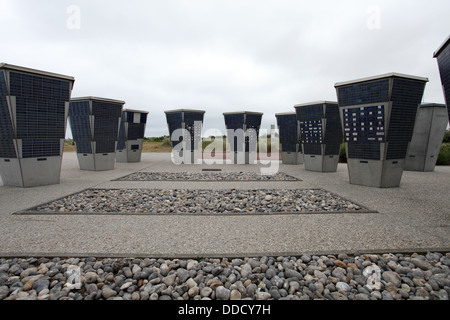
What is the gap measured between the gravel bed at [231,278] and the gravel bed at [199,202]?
6.76 ft

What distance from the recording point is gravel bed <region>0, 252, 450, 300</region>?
7.55 ft

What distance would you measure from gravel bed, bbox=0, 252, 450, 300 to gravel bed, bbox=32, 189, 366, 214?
2.06 metres

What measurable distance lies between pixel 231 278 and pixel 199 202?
3294 millimetres

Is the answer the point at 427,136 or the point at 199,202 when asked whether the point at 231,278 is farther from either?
the point at 427,136

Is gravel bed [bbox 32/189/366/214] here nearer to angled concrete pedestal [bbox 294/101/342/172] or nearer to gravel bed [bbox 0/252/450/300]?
gravel bed [bbox 0/252/450/300]

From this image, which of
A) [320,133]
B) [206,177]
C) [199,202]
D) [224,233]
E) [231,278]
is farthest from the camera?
[320,133]

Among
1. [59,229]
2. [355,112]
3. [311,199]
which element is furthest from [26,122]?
[355,112]

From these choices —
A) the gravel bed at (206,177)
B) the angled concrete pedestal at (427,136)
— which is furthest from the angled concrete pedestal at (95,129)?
the angled concrete pedestal at (427,136)

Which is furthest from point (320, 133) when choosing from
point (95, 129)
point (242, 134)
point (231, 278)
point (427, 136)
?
point (95, 129)

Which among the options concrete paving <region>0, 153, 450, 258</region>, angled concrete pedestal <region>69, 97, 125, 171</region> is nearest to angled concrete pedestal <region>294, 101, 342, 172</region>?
concrete paving <region>0, 153, 450, 258</region>

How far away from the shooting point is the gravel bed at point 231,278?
230 cm

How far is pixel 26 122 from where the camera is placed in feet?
23.9

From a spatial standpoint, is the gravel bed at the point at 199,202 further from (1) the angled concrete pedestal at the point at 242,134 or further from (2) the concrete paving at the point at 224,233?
(1) the angled concrete pedestal at the point at 242,134

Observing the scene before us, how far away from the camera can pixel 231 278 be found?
254 cm
